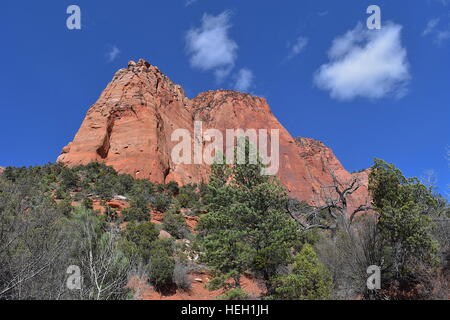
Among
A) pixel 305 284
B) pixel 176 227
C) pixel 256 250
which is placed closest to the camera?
pixel 305 284

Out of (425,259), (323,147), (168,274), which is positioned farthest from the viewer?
(323,147)

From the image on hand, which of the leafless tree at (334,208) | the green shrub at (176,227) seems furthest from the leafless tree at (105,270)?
the green shrub at (176,227)

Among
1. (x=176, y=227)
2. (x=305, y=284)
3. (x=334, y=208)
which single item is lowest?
(x=305, y=284)

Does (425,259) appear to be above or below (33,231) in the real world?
below

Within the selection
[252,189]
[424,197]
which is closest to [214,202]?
[252,189]

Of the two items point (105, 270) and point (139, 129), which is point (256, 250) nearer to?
point (105, 270)

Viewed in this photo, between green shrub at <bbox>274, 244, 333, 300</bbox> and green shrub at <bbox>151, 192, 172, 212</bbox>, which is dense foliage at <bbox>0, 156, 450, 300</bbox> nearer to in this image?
green shrub at <bbox>274, 244, 333, 300</bbox>

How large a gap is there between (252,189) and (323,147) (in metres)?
84.9

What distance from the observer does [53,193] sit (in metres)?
22.8

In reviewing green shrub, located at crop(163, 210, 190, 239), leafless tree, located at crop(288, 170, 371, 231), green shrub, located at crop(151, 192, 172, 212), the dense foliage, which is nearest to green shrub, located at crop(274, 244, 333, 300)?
the dense foliage

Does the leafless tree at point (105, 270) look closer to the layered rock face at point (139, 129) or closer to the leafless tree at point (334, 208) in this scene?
the leafless tree at point (334, 208)

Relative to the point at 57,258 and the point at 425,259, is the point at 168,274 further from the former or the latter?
the point at 425,259

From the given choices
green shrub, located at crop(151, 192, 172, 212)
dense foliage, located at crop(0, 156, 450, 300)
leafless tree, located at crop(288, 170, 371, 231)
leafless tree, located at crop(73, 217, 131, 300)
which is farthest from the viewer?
green shrub, located at crop(151, 192, 172, 212)

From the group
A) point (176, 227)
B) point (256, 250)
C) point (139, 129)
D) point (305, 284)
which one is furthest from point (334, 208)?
point (139, 129)
